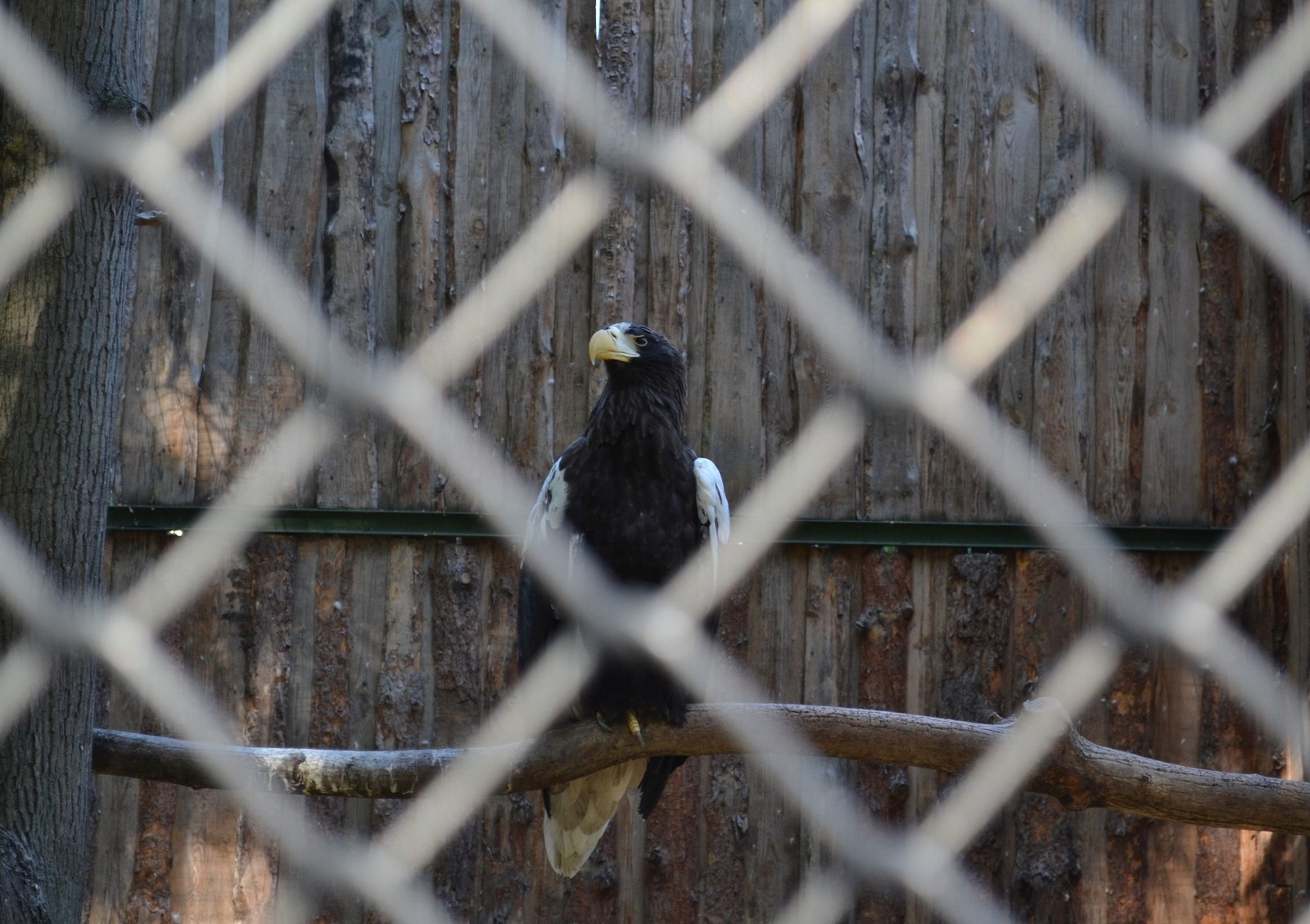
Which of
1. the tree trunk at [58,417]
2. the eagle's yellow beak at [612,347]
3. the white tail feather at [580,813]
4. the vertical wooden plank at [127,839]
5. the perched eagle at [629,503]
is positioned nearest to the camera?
the tree trunk at [58,417]

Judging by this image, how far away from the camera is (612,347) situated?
2.57 metres

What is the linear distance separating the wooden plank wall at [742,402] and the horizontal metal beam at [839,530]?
0.04 meters

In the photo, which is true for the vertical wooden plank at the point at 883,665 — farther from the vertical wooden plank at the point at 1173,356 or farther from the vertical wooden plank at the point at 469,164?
the vertical wooden plank at the point at 469,164

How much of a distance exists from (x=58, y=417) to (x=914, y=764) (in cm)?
132

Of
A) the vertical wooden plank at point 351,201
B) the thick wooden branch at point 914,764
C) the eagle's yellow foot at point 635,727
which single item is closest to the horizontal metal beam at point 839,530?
the vertical wooden plank at point 351,201

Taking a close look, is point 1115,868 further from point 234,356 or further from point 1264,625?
point 234,356

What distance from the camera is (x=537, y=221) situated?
3.18m

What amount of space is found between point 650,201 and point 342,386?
2111mm

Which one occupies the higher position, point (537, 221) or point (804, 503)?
point (537, 221)

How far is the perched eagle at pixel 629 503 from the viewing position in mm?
2436

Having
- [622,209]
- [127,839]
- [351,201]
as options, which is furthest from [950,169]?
[127,839]

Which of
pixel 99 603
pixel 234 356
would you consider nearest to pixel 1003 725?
pixel 99 603

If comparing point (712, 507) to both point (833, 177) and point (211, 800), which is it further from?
point (211, 800)

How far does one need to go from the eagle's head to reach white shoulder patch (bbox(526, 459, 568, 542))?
252 mm
